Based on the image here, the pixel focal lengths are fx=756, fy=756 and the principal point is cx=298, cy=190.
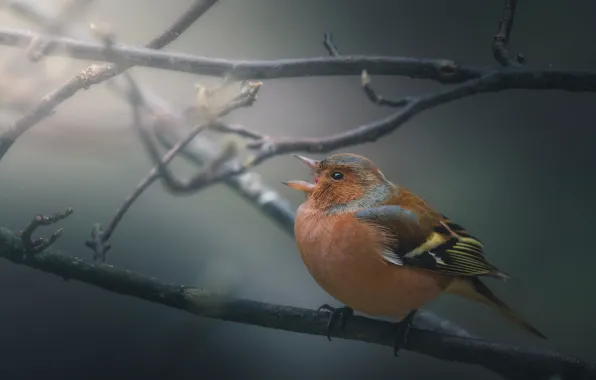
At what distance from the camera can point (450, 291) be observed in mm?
1264

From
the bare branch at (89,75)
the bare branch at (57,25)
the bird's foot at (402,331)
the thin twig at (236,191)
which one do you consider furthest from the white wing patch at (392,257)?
the bare branch at (57,25)

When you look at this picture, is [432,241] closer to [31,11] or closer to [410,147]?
[410,147]

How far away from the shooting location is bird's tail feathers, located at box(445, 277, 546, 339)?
1.25 meters

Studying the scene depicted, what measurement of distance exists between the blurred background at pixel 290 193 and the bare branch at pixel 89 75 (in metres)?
0.05

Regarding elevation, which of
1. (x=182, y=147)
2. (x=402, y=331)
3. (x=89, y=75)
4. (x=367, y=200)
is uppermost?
(x=89, y=75)

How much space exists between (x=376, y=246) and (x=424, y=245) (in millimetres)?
86

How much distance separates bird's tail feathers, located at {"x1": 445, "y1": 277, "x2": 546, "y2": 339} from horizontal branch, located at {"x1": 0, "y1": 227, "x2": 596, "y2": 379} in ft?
0.30

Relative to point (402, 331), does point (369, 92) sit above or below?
above

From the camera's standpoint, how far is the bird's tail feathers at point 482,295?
1.25 meters

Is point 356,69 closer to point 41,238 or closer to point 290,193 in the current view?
point 290,193

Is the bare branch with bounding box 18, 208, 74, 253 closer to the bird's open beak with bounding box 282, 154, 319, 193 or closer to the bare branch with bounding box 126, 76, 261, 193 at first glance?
the bare branch with bounding box 126, 76, 261, 193

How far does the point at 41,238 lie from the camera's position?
4.00ft

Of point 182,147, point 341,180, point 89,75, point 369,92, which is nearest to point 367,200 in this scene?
point 341,180

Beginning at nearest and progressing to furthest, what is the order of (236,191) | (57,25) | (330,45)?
1. (57,25)
2. (330,45)
3. (236,191)
